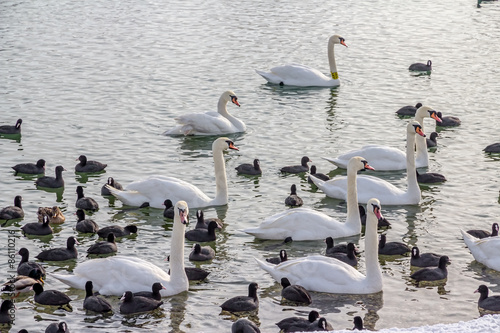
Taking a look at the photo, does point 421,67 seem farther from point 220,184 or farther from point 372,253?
point 372,253

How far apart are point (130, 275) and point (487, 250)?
5.37m

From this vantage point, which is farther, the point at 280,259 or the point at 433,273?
the point at 280,259

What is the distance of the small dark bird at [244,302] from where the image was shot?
12844 millimetres

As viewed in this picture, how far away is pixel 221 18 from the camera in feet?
120

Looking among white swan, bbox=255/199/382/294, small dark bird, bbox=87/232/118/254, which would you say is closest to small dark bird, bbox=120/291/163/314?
white swan, bbox=255/199/382/294

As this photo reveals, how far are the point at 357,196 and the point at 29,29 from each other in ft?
65.0

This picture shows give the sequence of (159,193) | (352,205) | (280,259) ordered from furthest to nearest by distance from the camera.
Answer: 1. (159,193)
2. (352,205)
3. (280,259)

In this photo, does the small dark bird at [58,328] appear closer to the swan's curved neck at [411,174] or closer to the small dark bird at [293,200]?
the small dark bird at [293,200]

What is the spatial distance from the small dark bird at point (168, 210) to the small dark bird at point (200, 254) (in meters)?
1.91

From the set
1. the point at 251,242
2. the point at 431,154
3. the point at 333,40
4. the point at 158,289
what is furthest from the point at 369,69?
the point at 158,289

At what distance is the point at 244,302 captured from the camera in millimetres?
Result: 12852

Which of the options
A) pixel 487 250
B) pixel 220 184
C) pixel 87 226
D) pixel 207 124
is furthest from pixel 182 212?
pixel 207 124

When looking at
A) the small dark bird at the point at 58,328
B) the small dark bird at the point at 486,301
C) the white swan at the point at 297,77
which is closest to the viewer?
the small dark bird at the point at 58,328

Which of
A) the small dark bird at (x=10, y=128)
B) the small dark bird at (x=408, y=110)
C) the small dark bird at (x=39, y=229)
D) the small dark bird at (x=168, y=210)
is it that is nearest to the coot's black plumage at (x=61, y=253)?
the small dark bird at (x=39, y=229)
